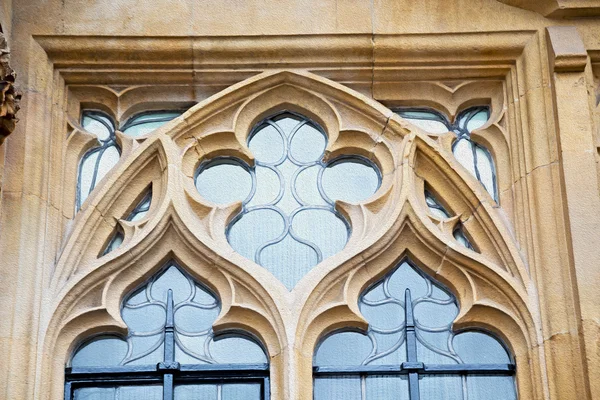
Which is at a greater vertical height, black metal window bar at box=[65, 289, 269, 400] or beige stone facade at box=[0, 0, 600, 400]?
beige stone facade at box=[0, 0, 600, 400]

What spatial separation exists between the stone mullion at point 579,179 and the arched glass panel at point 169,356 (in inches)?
75.5

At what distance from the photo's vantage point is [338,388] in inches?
398

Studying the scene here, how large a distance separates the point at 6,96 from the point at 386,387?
283cm

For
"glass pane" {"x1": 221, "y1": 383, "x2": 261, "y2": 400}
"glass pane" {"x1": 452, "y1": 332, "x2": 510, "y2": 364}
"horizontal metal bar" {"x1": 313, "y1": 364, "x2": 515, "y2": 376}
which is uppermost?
"glass pane" {"x1": 452, "y1": 332, "x2": 510, "y2": 364}

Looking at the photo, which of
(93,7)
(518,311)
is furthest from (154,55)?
(518,311)

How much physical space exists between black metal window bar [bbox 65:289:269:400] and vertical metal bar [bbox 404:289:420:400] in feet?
2.81

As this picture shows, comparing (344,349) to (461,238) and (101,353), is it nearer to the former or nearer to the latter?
(461,238)

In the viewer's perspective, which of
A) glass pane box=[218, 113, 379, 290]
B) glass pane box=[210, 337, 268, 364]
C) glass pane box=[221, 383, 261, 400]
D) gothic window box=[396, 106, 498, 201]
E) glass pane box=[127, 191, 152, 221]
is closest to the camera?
glass pane box=[221, 383, 261, 400]

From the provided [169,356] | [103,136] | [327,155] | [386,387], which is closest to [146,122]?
[103,136]

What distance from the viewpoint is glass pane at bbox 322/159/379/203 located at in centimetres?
1089

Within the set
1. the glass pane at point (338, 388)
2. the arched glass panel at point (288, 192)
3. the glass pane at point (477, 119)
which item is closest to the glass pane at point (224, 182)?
the arched glass panel at point (288, 192)

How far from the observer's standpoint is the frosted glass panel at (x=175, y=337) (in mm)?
10211

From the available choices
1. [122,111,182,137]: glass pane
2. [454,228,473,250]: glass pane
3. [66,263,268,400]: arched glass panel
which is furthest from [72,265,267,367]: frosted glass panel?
[454,228,473,250]: glass pane

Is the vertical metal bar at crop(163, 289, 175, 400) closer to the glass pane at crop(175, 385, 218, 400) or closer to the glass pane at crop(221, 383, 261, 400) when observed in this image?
the glass pane at crop(175, 385, 218, 400)
